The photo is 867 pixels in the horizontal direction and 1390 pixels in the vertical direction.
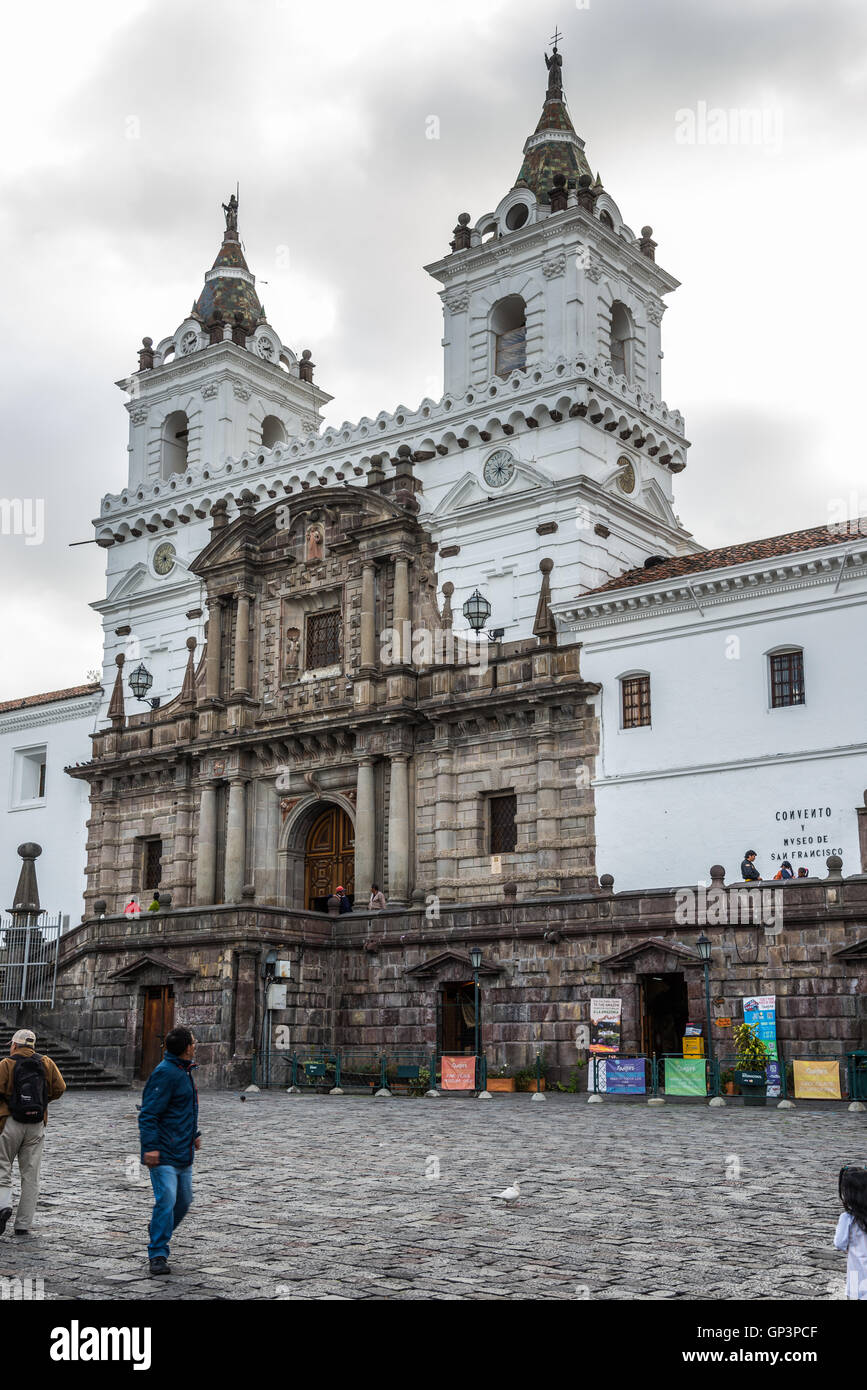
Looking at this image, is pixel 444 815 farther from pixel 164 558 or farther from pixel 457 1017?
pixel 164 558

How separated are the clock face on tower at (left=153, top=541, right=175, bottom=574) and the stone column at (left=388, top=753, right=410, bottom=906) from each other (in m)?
12.2

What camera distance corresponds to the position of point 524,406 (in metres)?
37.2

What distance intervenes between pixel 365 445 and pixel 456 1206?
99.9 ft

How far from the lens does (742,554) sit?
108 ft

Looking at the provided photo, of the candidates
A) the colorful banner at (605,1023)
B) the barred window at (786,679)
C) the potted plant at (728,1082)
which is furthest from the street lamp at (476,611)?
the potted plant at (728,1082)

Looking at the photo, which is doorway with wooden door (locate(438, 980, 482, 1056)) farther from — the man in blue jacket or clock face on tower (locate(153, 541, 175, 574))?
the man in blue jacket

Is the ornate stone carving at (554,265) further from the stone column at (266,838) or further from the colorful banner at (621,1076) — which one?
the colorful banner at (621,1076)

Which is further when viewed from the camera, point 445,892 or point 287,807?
point 287,807

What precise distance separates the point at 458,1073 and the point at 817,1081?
700 cm

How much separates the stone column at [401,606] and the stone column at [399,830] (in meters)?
2.88

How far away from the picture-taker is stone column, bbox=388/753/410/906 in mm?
35469

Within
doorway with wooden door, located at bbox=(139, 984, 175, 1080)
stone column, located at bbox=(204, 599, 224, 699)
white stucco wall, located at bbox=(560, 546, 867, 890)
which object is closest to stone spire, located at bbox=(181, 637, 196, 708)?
stone column, located at bbox=(204, 599, 224, 699)
